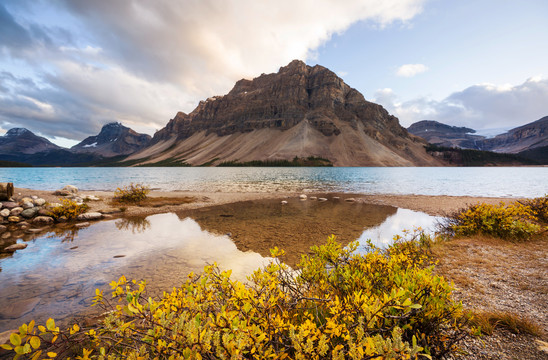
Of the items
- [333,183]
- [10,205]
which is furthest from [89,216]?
[333,183]

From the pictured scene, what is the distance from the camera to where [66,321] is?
17.9ft

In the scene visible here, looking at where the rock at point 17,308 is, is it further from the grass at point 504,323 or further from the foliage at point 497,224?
the foliage at point 497,224

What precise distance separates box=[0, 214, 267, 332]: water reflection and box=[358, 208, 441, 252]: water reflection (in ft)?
20.9

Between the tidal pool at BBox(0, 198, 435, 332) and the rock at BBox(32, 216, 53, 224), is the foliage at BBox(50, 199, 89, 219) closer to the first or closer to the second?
the rock at BBox(32, 216, 53, 224)

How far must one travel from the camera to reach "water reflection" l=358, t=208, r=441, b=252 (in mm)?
11703

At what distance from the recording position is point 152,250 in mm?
10281

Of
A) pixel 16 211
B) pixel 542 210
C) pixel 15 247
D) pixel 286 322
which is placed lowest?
pixel 15 247

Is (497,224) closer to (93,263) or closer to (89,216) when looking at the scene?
(93,263)

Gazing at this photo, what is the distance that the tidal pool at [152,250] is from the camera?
21.6 ft

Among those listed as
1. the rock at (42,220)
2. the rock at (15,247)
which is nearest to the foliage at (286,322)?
the rock at (15,247)

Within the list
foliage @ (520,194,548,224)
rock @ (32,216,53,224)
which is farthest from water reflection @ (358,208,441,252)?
rock @ (32,216,53,224)

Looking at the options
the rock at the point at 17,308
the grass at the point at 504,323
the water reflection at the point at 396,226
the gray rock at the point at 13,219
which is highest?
the grass at the point at 504,323

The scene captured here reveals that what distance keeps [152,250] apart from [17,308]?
4.50 m

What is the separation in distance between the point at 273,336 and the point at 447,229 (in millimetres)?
12934
